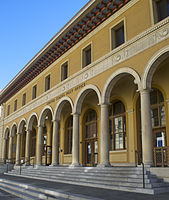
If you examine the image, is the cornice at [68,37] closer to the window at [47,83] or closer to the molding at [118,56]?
the window at [47,83]

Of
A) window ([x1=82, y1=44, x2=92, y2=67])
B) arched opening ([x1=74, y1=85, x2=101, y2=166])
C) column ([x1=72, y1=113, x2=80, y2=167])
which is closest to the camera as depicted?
column ([x1=72, y1=113, x2=80, y2=167])

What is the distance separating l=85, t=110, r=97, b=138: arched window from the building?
42mm

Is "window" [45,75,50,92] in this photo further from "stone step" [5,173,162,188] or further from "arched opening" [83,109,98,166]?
"stone step" [5,173,162,188]

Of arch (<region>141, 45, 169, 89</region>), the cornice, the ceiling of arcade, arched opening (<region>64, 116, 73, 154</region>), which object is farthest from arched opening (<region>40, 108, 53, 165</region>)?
arch (<region>141, 45, 169, 89</region>)

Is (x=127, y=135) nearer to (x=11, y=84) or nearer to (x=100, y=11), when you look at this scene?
(x=100, y=11)

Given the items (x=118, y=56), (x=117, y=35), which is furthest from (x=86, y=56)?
(x=118, y=56)

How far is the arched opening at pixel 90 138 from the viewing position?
19562mm

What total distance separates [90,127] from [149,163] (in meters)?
10.5

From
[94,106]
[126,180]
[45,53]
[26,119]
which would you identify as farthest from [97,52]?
[26,119]

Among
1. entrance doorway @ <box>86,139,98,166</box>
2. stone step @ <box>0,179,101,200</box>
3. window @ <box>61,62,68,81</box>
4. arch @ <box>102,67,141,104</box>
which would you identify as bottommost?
stone step @ <box>0,179,101,200</box>

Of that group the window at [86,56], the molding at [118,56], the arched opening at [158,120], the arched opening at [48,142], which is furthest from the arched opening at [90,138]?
the arched opening at [158,120]

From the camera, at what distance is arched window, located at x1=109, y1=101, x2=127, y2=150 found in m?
16.9

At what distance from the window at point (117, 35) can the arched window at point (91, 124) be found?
741 centimetres

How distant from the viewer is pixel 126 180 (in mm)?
9914
